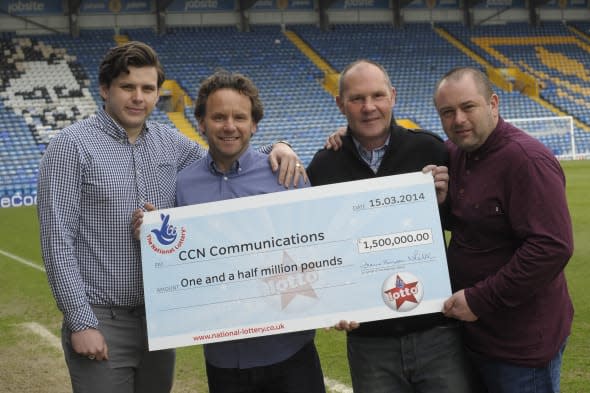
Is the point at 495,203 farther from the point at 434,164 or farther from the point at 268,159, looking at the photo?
the point at 268,159

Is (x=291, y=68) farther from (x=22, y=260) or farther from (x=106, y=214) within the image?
(x=106, y=214)

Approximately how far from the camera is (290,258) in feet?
11.5

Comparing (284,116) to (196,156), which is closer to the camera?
(196,156)

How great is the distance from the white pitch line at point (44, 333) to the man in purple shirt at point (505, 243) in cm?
528

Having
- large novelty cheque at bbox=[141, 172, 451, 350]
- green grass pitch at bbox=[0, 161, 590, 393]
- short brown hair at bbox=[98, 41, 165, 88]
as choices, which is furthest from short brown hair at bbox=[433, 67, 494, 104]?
green grass pitch at bbox=[0, 161, 590, 393]

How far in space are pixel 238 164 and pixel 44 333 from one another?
528 centimetres

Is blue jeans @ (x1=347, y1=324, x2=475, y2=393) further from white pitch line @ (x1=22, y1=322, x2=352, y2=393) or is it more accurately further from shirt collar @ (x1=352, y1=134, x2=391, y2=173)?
white pitch line @ (x1=22, y1=322, x2=352, y2=393)

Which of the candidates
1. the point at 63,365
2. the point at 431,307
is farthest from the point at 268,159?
the point at 63,365

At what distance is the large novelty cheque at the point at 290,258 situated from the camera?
11.3 feet

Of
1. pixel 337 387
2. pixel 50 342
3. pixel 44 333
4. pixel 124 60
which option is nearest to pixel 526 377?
pixel 124 60

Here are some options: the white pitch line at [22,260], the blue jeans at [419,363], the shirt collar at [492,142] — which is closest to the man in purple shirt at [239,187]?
the blue jeans at [419,363]

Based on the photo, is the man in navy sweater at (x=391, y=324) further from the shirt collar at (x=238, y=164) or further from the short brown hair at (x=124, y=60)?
the short brown hair at (x=124, y=60)

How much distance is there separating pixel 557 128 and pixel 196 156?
30.7 m

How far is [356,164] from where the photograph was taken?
3.62 metres
